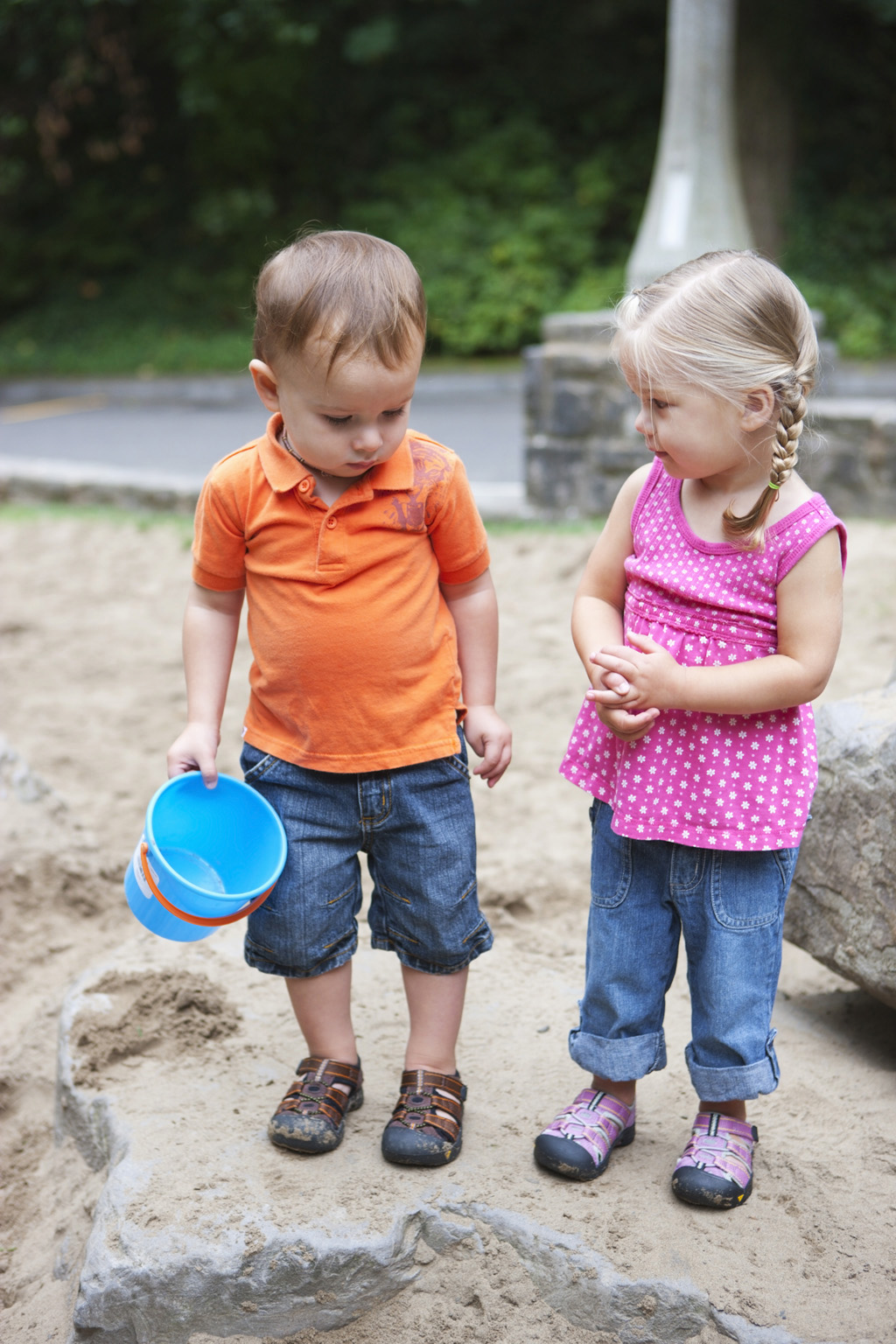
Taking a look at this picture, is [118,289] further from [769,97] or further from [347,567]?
[347,567]

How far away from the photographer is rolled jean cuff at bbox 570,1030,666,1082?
1.94 m

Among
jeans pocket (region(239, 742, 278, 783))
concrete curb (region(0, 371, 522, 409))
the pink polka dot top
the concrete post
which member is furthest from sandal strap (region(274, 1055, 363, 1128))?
concrete curb (region(0, 371, 522, 409))

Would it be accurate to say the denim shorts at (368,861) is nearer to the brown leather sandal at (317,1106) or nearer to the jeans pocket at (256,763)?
the jeans pocket at (256,763)

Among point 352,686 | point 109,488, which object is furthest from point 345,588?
point 109,488

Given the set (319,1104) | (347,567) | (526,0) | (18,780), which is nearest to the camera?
(347,567)

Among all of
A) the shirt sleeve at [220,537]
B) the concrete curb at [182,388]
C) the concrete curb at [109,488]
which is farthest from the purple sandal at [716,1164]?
the concrete curb at [182,388]

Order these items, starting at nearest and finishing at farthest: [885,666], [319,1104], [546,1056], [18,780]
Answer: [319,1104] < [546,1056] < [18,780] < [885,666]

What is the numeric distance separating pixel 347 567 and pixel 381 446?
194 mm

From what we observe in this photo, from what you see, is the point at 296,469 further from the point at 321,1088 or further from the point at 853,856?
the point at 853,856

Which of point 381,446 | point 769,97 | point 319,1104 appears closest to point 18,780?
point 319,1104

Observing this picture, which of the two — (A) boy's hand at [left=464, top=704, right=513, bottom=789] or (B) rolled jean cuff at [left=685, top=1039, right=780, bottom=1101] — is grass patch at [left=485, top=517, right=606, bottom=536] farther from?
(B) rolled jean cuff at [left=685, top=1039, right=780, bottom=1101]

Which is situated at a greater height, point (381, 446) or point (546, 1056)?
point (381, 446)

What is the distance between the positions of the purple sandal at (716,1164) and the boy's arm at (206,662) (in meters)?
0.97

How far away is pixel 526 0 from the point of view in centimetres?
1365
